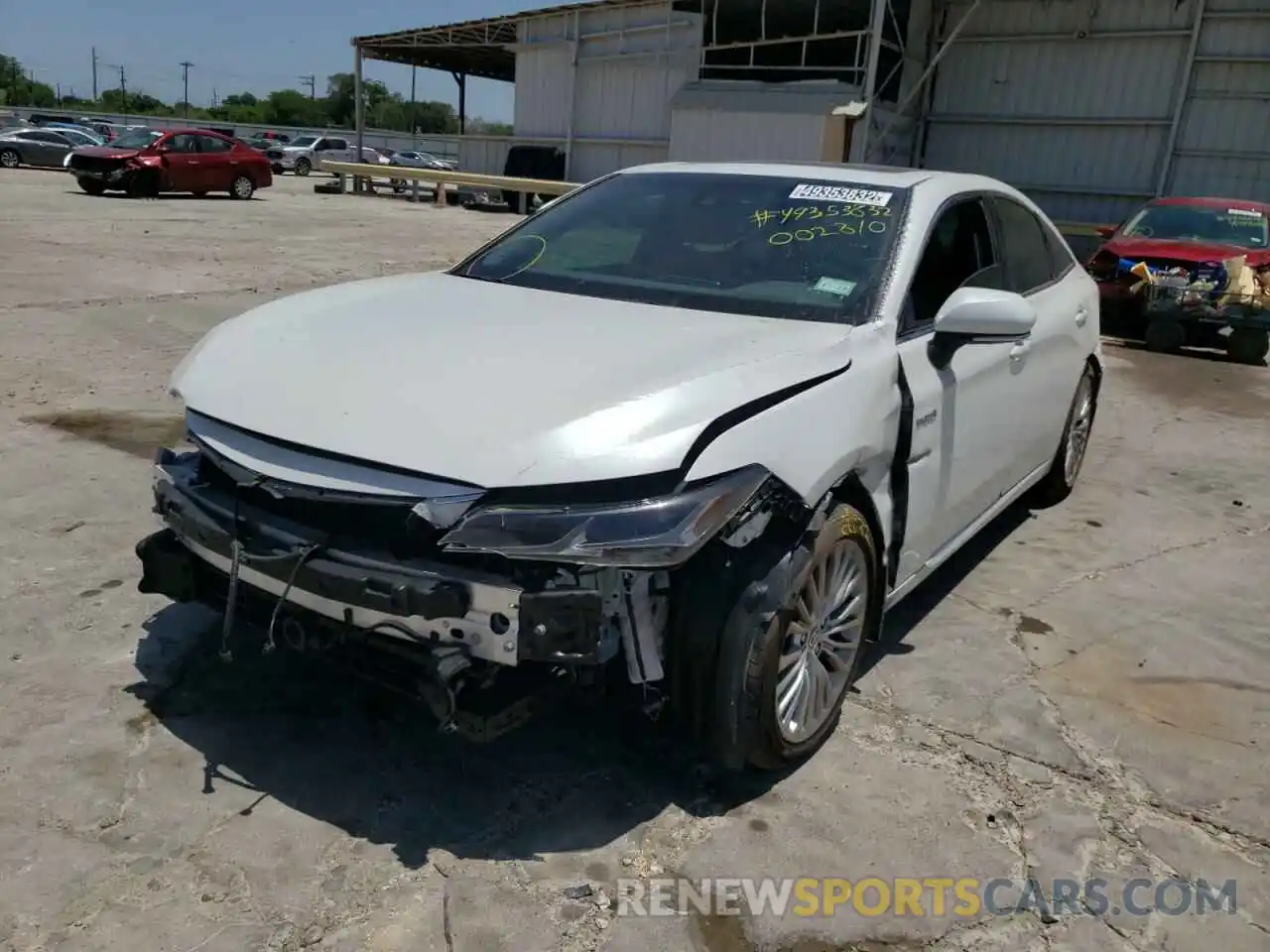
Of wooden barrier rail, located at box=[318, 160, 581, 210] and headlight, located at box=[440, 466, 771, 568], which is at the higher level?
wooden barrier rail, located at box=[318, 160, 581, 210]

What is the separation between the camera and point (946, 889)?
2.53m

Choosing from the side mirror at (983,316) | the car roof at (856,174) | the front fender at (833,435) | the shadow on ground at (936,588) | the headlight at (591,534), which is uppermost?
the car roof at (856,174)

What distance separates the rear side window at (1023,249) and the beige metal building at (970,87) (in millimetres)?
14866

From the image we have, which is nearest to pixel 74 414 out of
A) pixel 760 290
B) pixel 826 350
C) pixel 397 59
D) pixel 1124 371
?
pixel 760 290

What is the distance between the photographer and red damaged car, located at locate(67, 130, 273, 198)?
69.2 feet

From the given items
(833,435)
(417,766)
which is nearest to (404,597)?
(417,766)

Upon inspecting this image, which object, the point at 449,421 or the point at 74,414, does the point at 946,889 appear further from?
the point at 74,414

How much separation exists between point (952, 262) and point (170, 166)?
21.9 metres

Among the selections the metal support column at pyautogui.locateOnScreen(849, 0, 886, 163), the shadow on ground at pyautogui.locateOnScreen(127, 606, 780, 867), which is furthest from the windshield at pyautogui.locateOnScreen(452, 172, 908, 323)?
the metal support column at pyautogui.locateOnScreen(849, 0, 886, 163)

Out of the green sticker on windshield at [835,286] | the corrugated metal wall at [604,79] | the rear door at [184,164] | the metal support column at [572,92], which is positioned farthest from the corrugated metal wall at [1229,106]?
the rear door at [184,164]

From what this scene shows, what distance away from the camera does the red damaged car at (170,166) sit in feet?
69.2

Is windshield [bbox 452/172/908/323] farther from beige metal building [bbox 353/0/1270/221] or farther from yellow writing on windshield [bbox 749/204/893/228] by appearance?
beige metal building [bbox 353/0/1270/221]

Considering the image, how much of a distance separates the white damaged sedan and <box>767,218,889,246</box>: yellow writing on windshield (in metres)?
0.01

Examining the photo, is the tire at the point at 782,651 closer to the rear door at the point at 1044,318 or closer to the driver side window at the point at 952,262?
the driver side window at the point at 952,262
